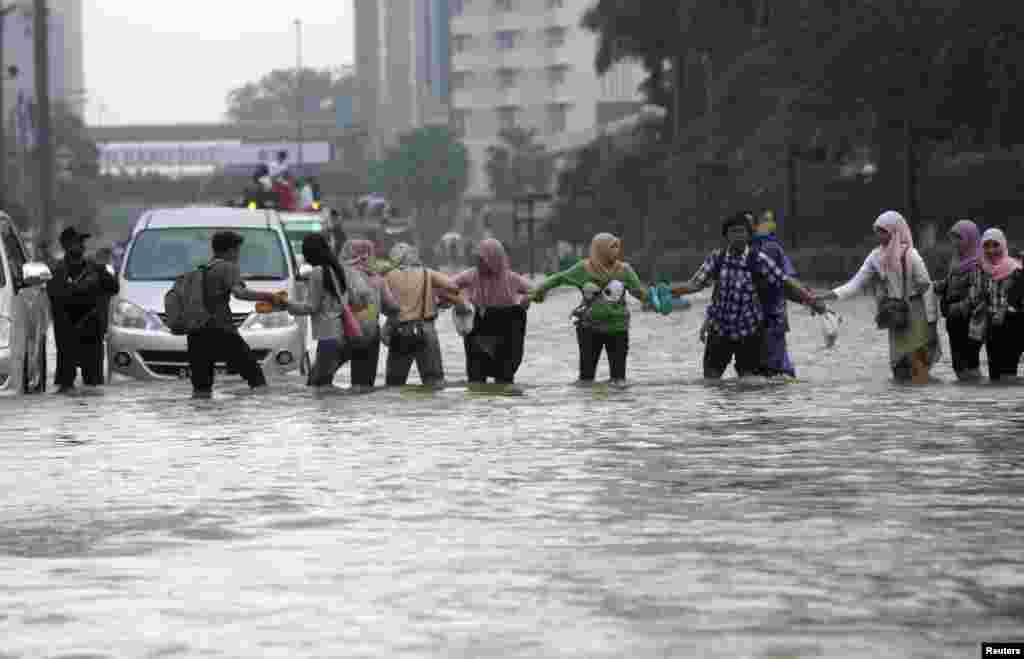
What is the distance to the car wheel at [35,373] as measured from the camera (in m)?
21.8

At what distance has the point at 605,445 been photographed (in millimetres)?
15508

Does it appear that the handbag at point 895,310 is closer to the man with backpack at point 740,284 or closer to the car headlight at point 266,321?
the man with backpack at point 740,284

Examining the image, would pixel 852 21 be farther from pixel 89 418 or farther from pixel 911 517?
pixel 911 517

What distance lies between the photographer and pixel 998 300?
68.5ft

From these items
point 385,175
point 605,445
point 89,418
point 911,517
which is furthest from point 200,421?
point 385,175

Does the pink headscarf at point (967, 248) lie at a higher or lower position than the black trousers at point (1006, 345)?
higher

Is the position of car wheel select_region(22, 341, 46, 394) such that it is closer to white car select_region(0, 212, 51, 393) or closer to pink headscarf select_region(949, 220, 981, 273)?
white car select_region(0, 212, 51, 393)

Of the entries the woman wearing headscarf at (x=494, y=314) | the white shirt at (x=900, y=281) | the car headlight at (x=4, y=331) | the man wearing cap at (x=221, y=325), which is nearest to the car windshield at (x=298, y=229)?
the woman wearing headscarf at (x=494, y=314)

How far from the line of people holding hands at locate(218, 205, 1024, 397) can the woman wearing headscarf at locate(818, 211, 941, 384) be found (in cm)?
1

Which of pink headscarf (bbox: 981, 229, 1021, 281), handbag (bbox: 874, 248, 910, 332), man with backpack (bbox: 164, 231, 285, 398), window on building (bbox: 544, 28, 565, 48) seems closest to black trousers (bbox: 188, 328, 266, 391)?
man with backpack (bbox: 164, 231, 285, 398)

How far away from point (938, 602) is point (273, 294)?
39.2ft

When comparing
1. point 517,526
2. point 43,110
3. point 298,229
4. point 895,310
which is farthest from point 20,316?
point 43,110

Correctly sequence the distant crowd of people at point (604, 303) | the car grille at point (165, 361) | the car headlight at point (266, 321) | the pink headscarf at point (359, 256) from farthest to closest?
the car headlight at point (266, 321) → the car grille at point (165, 361) → the pink headscarf at point (359, 256) → the distant crowd of people at point (604, 303)

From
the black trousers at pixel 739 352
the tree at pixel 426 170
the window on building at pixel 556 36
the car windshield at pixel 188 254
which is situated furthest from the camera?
the window on building at pixel 556 36
